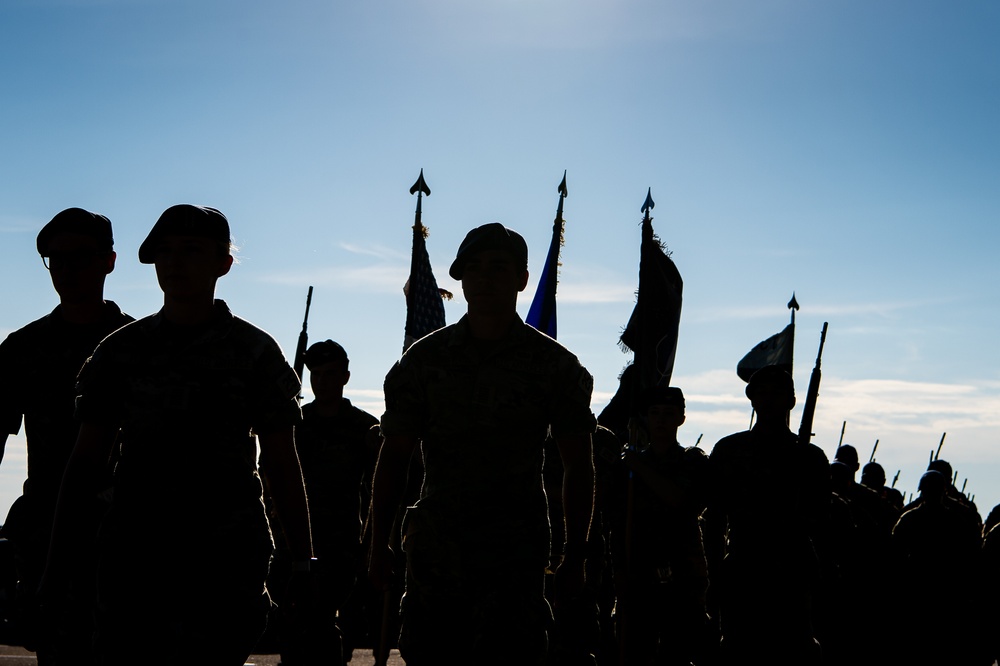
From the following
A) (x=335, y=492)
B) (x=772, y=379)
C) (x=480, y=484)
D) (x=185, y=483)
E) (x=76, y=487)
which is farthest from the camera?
(x=335, y=492)

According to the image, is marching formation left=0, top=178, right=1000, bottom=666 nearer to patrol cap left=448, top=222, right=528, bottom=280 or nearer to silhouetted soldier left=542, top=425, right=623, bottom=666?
patrol cap left=448, top=222, right=528, bottom=280

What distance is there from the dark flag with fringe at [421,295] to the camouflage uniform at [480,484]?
31.5 ft

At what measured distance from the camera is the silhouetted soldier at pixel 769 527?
8.78m

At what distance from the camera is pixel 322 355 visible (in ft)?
30.8

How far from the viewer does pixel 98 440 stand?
4.55 metres

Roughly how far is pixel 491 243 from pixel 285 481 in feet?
4.92

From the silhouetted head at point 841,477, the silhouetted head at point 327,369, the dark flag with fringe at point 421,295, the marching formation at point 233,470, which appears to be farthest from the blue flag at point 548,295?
the marching formation at point 233,470

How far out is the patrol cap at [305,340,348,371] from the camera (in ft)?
30.8

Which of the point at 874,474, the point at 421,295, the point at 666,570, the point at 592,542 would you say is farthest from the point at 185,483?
the point at 874,474

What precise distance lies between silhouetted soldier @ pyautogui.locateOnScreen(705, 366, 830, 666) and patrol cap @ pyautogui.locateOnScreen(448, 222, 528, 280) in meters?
3.81

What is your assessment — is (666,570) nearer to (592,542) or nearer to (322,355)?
(592,542)

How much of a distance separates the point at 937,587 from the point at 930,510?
73 centimetres

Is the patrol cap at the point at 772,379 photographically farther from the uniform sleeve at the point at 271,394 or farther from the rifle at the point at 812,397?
the rifle at the point at 812,397

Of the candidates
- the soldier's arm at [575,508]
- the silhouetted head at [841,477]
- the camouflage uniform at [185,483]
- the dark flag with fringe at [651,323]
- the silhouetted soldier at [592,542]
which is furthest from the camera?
the silhouetted head at [841,477]
